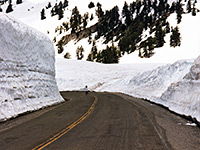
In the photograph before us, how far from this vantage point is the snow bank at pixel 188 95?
8692 mm

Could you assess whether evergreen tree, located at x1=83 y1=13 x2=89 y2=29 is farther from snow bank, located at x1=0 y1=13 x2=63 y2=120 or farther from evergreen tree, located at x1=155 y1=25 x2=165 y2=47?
snow bank, located at x1=0 y1=13 x2=63 y2=120

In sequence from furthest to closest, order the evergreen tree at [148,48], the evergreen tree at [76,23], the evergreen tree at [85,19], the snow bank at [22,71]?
the evergreen tree at [85,19] → the evergreen tree at [76,23] → the evergreen tree at [148,48] → the snow bank at [22,71]

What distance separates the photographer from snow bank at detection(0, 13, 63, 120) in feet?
37.1

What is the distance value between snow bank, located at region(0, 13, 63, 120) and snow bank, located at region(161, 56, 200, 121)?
939 centimetres

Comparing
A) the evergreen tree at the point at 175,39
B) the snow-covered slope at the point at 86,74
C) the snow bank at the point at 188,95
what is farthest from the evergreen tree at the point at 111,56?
the snow bank at the point at 188,95

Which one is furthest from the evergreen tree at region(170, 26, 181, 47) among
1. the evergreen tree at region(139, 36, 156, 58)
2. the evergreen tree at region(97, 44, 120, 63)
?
the evergreen tree at region(97, 44, 120, 63)

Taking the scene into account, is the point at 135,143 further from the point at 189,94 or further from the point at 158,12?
the point at 158,12

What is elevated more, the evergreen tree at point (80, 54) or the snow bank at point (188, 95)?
the evergreen tree at point (80, 54)

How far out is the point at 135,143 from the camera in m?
5.50

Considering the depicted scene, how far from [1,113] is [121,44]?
298ft

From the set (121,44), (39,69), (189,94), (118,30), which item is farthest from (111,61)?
(189,94)

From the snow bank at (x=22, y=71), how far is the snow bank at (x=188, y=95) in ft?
30.8

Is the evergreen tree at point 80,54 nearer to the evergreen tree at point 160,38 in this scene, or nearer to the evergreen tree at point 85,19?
the evergreen tree at point 85,19

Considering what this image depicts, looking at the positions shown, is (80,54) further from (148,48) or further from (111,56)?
(148,48)
